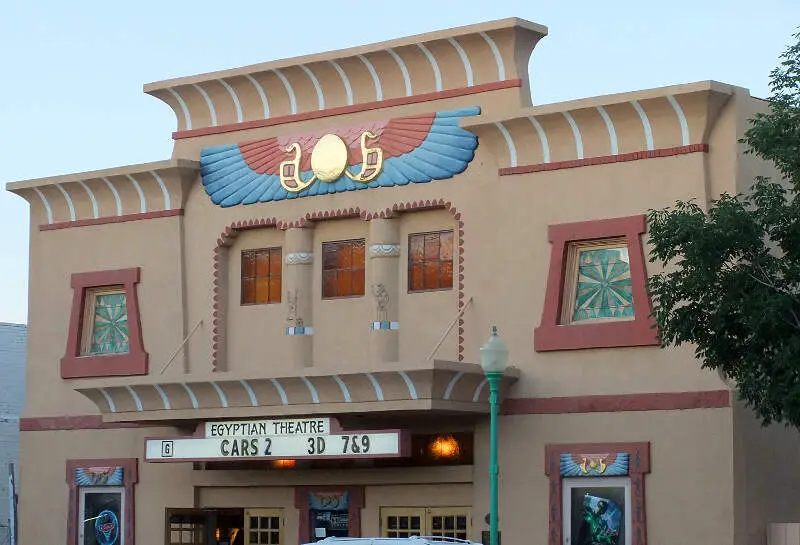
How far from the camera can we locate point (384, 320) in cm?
2842

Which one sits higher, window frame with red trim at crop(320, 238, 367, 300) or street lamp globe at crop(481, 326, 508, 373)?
window frame with red trim at crop(320, 238, 367, 300)

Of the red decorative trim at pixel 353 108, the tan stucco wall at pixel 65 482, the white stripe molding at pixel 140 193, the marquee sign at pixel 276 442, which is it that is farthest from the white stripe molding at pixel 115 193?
the marquee sign at pixel 276 442

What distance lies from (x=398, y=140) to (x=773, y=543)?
919 centimetres

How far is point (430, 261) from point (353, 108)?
3.13 meters

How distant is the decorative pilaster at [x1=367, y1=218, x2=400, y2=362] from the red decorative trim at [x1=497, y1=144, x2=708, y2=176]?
2.40m

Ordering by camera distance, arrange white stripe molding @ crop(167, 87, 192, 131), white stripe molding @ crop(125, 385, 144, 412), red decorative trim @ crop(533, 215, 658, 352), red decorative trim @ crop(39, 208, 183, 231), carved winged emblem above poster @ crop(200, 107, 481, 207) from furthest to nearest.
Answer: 1. white stripe molding @ crop(167, 87, 192, 131)
2. red decorative trim @ crop(39, 208, 183, 231)
3. white stripe molding @ crop(125, 385, 144, 412)
4. carved winged emblem above poster @ crop(200, 107, 481, 207)
5. red decorative trim @ crop(533, 215, 658, 352)

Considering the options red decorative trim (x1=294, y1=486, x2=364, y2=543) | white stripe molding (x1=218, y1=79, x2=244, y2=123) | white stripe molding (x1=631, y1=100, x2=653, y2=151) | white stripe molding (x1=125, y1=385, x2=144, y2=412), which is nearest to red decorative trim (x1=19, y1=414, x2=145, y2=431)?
white stripe molding (x1=125, y1=385, x2=144, y2=412)

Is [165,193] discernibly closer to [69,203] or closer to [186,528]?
[69,203]

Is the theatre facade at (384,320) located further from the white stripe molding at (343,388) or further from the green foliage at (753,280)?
the green foliage at (753,280)

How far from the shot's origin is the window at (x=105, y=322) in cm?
3189

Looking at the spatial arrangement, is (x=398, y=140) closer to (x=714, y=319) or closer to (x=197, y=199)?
(x=197, y=199)

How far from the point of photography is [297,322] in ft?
96.5

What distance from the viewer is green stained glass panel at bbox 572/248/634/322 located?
85.0 feet

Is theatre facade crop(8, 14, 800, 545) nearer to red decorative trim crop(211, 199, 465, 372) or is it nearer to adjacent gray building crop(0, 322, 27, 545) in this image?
red decorative trim crop(211, 199, 465, 372)
